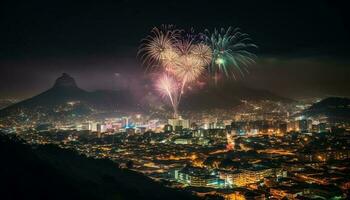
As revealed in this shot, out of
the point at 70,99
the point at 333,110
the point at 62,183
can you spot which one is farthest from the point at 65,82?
the point at 62,183

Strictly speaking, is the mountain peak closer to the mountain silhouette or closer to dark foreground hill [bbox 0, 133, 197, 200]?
the mountain silhouette

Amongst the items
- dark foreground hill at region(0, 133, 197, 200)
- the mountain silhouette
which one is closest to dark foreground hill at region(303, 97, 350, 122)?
the mountain silhouette

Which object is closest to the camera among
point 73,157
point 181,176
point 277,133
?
A: point 181,176

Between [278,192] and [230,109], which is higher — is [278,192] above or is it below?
below

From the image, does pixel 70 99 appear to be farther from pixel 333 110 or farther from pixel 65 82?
pixel 333 110

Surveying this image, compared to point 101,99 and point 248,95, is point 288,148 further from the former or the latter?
point 248,95

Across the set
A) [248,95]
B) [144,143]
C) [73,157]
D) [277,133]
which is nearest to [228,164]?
[73,157]

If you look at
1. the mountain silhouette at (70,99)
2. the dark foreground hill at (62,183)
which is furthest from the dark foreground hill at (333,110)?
the dark foreground hill at (62,183)

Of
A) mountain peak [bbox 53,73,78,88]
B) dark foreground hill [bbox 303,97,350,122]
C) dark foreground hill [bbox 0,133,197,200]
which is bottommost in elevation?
dark foreground hill [bbox 0,133,197,200]
